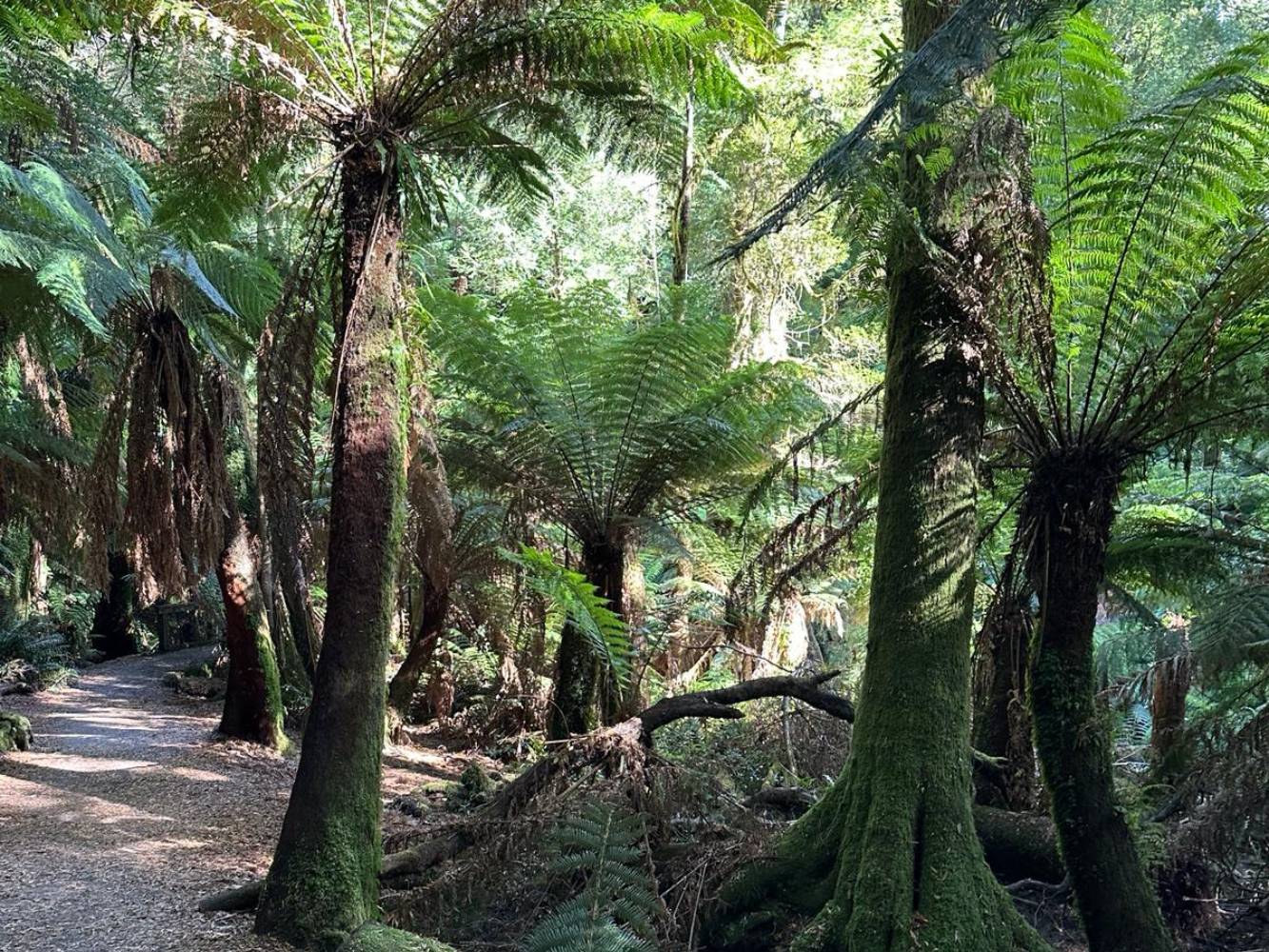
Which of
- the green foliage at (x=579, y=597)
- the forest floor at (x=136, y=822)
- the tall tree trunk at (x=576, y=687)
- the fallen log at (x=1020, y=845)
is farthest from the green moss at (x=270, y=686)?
the fallen log at (x=1020, y=845)

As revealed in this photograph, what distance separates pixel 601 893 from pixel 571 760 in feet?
3.25

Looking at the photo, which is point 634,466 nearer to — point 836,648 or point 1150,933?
point 1150,933

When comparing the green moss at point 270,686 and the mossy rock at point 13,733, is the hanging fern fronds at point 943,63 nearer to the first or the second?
the green moss at point 270,686

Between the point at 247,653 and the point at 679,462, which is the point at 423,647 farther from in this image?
the point at 679,462

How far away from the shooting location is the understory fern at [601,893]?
3096mm

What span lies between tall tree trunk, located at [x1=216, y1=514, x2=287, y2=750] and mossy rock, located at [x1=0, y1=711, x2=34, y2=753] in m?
1.50

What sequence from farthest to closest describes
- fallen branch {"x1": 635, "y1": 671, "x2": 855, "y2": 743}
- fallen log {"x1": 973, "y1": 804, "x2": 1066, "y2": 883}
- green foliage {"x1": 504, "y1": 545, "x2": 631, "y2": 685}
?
fallen branch {"x1": 635, "y1": 671, "x2": 855, "y2": 743}, fallen log {"x1": 973, "y1": 804, "x2": 1066, "y2": 883}, green foliage {"x1": 504, "y1": 545, "x2": 631, "y2": 685}

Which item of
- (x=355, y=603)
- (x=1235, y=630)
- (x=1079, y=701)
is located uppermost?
(x=1235, y=630)

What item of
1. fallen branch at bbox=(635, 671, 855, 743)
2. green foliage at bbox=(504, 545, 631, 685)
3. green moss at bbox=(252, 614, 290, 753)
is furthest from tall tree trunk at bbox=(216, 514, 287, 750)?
fallen branch at bbox=(635, 671, 855, 743)

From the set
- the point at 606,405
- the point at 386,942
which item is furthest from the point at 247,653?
the point at 386,942

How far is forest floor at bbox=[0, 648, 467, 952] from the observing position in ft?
12.2

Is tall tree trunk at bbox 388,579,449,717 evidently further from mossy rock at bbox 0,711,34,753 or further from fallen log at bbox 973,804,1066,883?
fallen log at bbox 973,804,1066,883

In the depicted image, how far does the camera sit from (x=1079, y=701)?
137 inches

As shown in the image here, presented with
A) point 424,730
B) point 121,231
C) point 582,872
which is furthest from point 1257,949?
point 121,231
